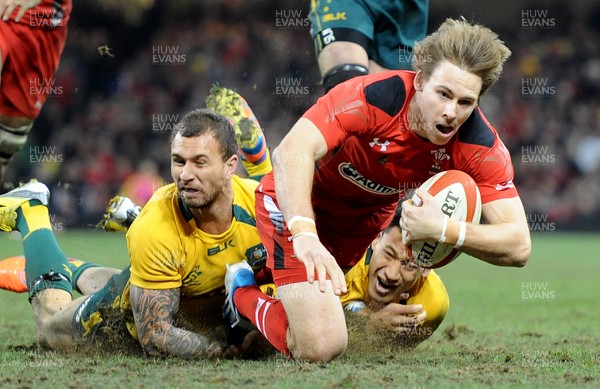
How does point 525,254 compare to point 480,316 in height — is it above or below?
above

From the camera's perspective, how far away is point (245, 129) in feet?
23.7

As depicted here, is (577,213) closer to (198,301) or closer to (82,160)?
(82,160)

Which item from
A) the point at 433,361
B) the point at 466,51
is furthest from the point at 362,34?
the point at 433,361

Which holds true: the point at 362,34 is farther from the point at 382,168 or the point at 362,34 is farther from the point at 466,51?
the point at 466,51

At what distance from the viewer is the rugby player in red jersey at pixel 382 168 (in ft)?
14.9

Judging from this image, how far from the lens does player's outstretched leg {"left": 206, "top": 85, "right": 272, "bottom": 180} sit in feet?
23.6

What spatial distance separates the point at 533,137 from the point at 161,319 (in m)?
16.0

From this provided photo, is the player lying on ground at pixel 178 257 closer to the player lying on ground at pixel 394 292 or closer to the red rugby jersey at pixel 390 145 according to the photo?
the player lying on ground at pixel 394 292

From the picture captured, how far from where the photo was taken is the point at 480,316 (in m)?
7.63

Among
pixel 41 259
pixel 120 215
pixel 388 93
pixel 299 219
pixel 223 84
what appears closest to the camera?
pixel 299 219

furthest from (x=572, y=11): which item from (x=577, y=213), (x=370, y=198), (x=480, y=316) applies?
(x=370, y=198)

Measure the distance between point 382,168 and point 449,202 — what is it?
531mm

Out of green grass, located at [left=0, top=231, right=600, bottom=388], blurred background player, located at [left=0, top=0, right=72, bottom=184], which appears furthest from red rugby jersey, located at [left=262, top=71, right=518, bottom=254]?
blurred background player, located at [left=0, top=0, right=72, bottom=184]

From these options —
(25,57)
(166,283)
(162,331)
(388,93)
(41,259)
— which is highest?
(25,57)
